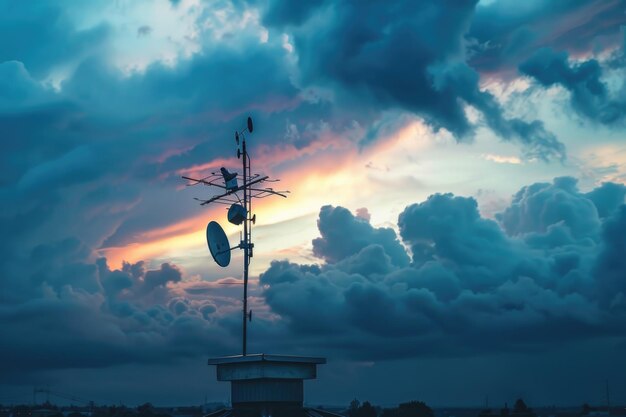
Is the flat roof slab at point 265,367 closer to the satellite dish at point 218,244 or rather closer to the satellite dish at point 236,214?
the satellite dish at point 218,244

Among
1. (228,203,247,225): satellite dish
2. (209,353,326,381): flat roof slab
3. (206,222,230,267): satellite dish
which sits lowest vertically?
(209,353,326,381): flat roof slab

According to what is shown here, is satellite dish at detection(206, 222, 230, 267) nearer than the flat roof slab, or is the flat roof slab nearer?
the flat roof slab

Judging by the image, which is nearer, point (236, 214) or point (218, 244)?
point (236, 214)

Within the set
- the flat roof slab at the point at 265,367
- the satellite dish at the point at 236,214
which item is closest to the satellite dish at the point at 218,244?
the satellite dish at the point at 236,214

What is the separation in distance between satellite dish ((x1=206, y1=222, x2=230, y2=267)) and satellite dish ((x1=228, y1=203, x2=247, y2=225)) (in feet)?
8.43

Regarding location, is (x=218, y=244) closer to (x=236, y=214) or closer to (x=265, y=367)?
(x=236, y=214)

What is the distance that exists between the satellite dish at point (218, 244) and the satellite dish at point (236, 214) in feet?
8.43

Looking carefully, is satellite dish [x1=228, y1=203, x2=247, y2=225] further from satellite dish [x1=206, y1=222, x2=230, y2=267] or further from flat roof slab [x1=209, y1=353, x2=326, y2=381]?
flat roof slab [x1=209, y1=353, x2=326, y2=381]

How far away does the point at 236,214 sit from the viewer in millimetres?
64125

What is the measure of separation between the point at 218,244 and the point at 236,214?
12.6 ft

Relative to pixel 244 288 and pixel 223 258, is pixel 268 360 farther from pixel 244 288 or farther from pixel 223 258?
pixel 223 258

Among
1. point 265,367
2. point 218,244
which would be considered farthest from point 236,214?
point 265,367

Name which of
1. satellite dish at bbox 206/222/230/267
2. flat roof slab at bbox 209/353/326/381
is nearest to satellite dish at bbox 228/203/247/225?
satellite dish at bbox 206/222/230/267

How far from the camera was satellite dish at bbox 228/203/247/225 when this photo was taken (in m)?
64.2
